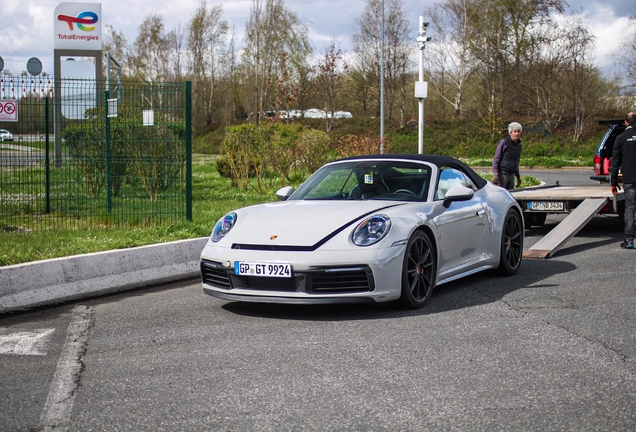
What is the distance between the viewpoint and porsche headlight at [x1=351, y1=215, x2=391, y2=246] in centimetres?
628

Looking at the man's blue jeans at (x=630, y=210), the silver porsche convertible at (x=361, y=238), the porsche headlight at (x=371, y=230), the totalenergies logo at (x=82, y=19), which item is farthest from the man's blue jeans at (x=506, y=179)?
the totalenergies logo at (x=82, y=19)

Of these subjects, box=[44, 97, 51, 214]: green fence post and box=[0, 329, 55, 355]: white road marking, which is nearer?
box=[0, 329, 55, 355]: white road marking

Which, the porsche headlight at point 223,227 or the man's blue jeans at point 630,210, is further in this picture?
the man's blue jeans at point 630,210

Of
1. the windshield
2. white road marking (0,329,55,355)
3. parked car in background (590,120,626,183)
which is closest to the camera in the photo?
white road marking (0,329,55,355)

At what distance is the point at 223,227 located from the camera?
22.8ft

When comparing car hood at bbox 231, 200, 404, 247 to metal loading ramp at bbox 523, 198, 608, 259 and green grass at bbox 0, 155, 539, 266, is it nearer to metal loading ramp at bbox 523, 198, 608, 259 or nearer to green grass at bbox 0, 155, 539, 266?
green grass at bbox 0, 155, 539, 266

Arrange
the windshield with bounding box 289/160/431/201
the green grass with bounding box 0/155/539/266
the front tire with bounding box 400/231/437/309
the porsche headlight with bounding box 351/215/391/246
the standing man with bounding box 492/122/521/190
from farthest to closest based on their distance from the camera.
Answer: the standing man with bounding box 492/122/521/190, the green grass with bounding box 0/155/539/266, the windshield with bounding box 289/160/431/201, the front tire with bounding box 400/231/437/309, the porsche headlight with bounding box 351/215/391/246

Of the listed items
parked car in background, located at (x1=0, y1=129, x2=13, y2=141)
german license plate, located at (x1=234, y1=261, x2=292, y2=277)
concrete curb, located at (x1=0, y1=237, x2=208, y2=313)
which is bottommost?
concrete curb, located at (x1=0, y1=237, x2=208, y2=313)

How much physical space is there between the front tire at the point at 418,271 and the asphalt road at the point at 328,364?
14 centimetres

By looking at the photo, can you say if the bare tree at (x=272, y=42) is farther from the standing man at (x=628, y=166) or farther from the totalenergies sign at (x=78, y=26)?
the standing man at (x=628, y=166)

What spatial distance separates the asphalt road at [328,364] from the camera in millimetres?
3895

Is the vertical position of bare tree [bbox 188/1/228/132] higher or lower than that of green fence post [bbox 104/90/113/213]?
higher

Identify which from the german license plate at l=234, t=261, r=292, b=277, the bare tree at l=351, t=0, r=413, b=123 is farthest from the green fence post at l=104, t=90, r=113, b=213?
the bare tree at l=351, t=0, r=413, b=123

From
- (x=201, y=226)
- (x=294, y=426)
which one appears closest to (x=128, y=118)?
(x=201, y=226)
